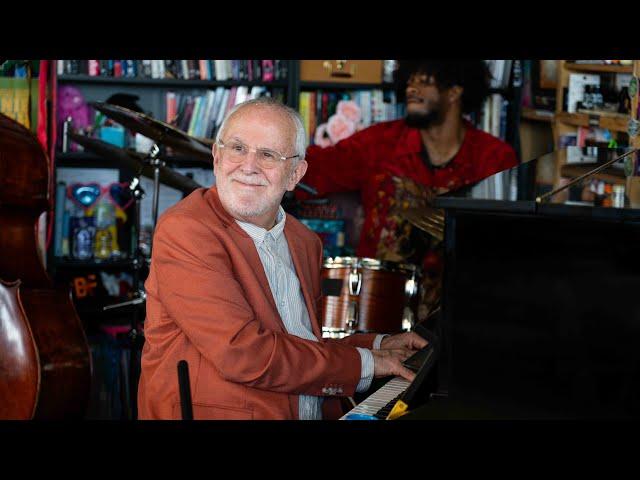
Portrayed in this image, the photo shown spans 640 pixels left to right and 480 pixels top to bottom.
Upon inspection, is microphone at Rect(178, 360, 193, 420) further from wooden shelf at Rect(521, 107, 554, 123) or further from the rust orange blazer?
wooden shelf at Rect(521, 107, 554, 123)

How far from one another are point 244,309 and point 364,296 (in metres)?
1.50

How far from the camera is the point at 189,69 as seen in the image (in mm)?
5027

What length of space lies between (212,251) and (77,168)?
3.23 m

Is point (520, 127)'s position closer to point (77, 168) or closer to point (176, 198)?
point (176, 198)

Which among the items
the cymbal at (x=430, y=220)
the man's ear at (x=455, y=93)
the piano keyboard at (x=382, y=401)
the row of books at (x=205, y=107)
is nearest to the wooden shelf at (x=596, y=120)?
the man's ear at (x=455, y=93)

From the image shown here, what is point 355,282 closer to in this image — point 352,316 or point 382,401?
point 352,316

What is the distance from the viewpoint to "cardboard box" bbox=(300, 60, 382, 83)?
5047 mm

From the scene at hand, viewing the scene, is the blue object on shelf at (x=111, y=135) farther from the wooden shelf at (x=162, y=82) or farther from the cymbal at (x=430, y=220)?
the cymbal at (x=430, y=220)

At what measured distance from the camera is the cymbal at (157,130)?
3.90 meters

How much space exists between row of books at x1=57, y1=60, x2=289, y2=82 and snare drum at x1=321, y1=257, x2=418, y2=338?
5.72 ft

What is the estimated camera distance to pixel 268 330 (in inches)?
83.6

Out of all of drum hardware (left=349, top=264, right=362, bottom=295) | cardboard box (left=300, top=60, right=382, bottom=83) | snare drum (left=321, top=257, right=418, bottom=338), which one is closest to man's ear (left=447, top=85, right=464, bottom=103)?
cardboard box (left=300, top=60, right=382, bottom=83)

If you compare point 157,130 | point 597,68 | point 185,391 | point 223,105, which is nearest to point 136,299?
point 157,130
